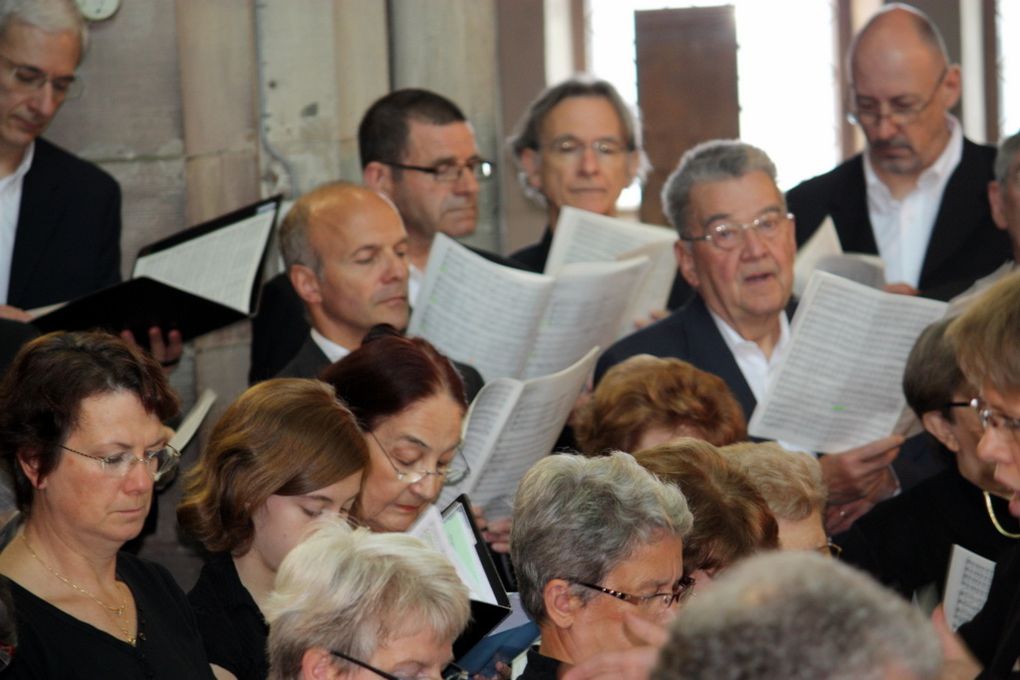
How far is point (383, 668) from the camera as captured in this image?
9.09 feet

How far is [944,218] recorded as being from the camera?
5559 mm

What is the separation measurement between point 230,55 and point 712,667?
479cm

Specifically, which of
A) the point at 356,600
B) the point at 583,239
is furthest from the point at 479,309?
the point at 356,600

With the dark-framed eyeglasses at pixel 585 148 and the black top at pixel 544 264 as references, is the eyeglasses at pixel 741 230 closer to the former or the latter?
the black top at pixel 544 264

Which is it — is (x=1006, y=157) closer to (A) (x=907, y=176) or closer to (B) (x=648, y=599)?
(A) (x=907, y=176)

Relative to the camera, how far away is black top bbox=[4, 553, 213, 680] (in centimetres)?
297

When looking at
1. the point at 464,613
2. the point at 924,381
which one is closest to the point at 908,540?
the point at 924,381

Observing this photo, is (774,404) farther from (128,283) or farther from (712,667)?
(712,667)

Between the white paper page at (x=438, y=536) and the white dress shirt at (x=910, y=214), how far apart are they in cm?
265

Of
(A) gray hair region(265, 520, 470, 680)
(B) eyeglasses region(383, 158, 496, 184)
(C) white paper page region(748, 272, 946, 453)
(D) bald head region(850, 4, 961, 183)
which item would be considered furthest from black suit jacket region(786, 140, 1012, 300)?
(A) gray hair region(265, 520, 470, 680)

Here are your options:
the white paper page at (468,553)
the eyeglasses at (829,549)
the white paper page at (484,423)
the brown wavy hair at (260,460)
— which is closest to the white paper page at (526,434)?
the white paper page at (484,423)

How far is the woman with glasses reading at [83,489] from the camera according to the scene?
3.14 meters

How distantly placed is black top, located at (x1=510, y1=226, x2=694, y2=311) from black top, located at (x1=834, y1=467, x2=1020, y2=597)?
1505 mm

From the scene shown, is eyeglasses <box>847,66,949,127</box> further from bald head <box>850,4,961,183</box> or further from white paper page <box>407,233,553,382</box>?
white paper page <box>407,233,553,382</box>
